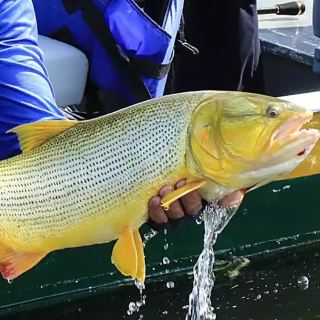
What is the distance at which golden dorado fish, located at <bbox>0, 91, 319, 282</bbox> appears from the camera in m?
1.70

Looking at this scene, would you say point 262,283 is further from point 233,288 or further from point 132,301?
point 132,301

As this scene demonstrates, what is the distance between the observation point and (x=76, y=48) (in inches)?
121

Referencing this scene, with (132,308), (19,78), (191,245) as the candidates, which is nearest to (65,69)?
(19,78)

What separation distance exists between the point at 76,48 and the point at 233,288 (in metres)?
1.25

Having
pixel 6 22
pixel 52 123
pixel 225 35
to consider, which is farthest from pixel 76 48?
pixel 52 123

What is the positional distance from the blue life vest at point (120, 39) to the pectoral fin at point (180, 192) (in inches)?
49.7

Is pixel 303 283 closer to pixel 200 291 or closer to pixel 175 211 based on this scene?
pixel 200 291

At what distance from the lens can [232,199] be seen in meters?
1.88

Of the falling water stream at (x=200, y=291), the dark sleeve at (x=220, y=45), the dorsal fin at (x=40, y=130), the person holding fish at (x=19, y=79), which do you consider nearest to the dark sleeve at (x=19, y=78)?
the person holding fish at (x=19, y=79)

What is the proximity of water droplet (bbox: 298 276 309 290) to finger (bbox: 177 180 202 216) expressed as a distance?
5.19 feet

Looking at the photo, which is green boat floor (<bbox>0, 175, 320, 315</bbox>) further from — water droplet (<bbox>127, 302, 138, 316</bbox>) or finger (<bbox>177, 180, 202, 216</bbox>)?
finger (<bbox>177, 180, 202, 216</bbox>)

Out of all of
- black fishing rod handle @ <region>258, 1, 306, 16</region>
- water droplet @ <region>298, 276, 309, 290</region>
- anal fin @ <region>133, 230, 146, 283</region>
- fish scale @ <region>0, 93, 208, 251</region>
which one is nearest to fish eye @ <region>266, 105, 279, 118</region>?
fish scale @ <region>0, 93, 208, 251</region>

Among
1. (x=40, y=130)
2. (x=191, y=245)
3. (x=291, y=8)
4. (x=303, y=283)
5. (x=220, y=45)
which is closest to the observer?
(x=40, y=130)

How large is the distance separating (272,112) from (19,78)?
1.02 meters
